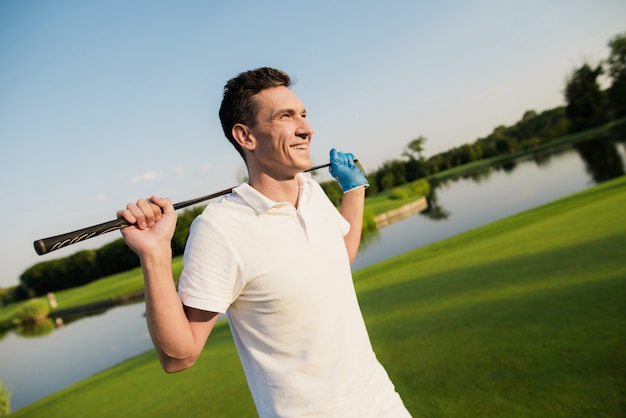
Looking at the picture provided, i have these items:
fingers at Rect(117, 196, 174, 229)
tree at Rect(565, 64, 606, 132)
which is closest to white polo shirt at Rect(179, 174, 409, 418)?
fingers at Rect(117, 196, 174, 229)

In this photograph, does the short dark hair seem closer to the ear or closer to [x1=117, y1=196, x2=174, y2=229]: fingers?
the ear

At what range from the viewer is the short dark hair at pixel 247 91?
131 cm

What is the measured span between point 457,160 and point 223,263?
58146 mm

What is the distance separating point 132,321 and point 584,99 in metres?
49.6

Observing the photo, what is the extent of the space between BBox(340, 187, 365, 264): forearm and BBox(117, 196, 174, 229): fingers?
0.80 metres

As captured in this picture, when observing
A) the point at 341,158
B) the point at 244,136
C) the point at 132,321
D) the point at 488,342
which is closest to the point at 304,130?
the point at 244,136

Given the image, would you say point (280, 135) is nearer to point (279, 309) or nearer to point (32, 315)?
point (279, 309)

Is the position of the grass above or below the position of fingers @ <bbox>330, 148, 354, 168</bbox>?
below

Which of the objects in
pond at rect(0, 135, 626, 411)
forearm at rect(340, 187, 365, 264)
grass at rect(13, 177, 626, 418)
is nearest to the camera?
forearm at rect(340, 187, 365, 264)

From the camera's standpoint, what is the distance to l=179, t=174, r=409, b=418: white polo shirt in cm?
103

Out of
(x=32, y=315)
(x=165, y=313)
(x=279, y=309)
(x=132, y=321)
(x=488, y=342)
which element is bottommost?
(x=132, y=321)

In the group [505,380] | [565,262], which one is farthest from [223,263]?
[565,262]

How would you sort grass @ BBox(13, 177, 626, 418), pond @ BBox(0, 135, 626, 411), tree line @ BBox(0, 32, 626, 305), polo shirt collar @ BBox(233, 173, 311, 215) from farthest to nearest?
tree line @ BBox(0, 32, 626, 305) < pond @ BBox(0, 135, 626, 411) < grass @ BBox(13, 177, 626, 418) < polo shirt collar @ BBox(233, 173, 311, 215)

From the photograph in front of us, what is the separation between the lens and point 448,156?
55625mm
